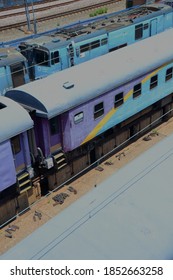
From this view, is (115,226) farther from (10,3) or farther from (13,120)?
(10,3)

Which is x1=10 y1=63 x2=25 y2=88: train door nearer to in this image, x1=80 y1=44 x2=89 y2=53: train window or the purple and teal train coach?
x1=80 y1=44 x2=89 y2=53: train window

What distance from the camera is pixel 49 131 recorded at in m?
14.4

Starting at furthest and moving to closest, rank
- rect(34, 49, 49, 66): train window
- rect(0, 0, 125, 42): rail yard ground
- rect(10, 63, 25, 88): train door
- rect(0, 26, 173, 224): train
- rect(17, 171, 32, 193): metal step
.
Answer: rect(0, 0, 125, 42): rail yard ground
rect(34, 49, 49, 66): train window
rect(10, 63, 25, 88): train door
rect(17, 171, 32, 193): metal step
rect(0, 26, 173, 224): train

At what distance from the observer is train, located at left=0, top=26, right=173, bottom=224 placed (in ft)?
45.0

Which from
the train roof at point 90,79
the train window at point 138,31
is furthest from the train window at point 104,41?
the train roof at point 90,79

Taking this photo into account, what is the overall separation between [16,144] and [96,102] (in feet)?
13.3

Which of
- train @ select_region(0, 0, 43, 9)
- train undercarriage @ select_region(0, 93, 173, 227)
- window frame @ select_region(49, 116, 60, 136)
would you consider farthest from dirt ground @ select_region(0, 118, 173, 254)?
train @ select_region(0, 0, 43, 9)

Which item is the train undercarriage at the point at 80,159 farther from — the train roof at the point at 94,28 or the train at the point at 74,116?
the train roof at the point at 94,28

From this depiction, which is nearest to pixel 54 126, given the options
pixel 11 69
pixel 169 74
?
pixel 11 69

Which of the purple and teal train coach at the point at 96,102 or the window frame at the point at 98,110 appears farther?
the window frame at the point at 98,110

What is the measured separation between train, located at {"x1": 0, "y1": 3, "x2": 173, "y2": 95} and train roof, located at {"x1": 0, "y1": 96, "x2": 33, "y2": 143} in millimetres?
7381

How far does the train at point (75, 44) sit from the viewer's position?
851 inches

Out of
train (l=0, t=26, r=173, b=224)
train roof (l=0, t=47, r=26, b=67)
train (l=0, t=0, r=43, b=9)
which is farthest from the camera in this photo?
train (l=0, t=0, r=43, b=9)
